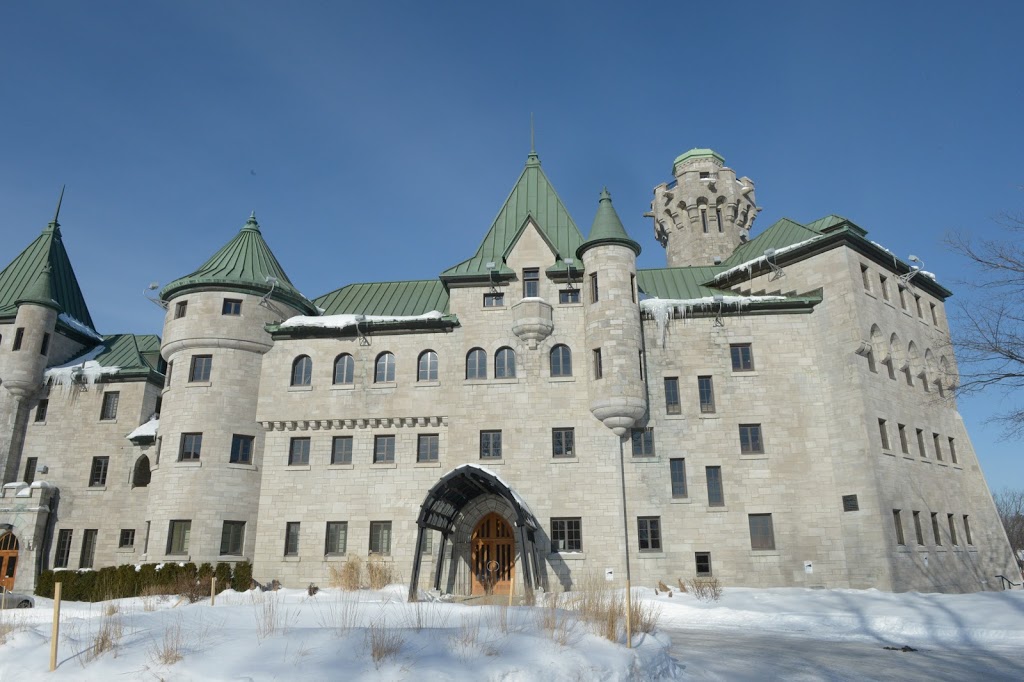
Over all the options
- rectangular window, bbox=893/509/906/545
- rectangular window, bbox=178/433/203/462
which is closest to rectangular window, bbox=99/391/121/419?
rectangular window, bbox=178/433/203/462

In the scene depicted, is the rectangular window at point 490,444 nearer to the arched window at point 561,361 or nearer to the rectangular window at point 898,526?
the arched window at point 561,361

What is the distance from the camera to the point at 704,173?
51719mm

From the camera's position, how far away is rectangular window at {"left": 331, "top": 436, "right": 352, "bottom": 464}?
1220 inches

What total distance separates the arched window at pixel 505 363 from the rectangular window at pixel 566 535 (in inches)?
253

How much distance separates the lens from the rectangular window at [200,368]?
105ft

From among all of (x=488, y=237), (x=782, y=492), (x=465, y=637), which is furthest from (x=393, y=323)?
(x=465, y=637)

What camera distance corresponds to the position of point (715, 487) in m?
28.7

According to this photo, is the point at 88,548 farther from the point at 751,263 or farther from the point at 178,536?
the point at 751,263

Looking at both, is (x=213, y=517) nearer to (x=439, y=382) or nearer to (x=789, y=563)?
(x=439, y=382)

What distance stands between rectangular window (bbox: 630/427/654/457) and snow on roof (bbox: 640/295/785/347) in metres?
4.01

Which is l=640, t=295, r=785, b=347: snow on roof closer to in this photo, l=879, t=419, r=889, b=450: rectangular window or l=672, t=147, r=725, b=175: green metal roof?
l=879, t=419, r=889, b=450: rectangular window

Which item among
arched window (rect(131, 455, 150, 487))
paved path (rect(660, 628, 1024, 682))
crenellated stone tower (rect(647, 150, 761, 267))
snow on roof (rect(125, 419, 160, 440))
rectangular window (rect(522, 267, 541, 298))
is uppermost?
crenellated stone tower (rect(647, 150, 761, 267))

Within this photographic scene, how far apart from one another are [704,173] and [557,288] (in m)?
25.3

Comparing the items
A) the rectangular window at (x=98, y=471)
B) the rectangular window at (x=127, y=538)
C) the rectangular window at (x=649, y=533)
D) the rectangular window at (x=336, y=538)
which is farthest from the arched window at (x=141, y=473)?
the rectangular window at (x=649, y=533)
